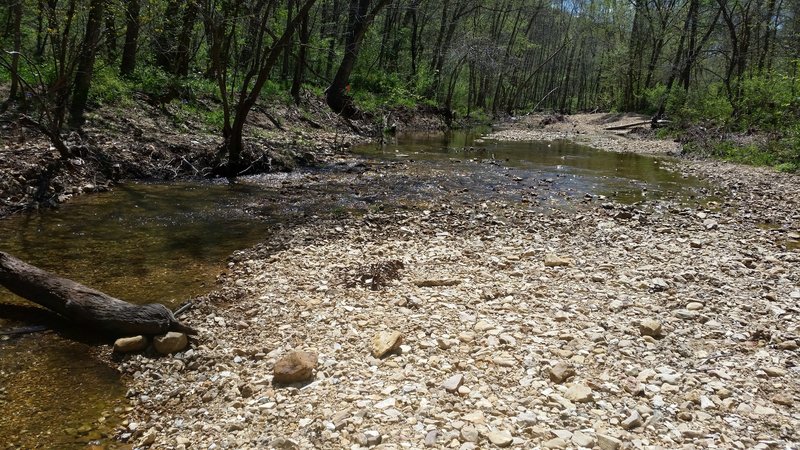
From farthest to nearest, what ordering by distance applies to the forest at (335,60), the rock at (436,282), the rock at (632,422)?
the forest at (335,60) → the rock at (436,282) → the rock at (632,422)

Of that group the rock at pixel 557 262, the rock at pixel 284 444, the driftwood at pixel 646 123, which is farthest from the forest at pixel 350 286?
the driftwood at pixel 646 123

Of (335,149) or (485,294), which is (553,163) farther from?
(485,294)

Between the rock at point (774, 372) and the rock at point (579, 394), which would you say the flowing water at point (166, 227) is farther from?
the rock at point (774, 372)

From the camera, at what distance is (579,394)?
400cm

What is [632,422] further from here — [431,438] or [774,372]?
[774,372]

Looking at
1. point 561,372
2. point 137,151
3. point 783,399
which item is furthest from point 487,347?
point 137,151

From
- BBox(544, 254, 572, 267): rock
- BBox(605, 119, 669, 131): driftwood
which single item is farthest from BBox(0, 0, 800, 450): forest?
BBox(605, 119, 669, 131): driftwood

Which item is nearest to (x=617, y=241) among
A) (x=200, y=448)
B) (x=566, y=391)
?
(x=566, y=391)

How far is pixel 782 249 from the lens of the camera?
806 centimetres

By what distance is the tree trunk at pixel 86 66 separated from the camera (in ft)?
38.2

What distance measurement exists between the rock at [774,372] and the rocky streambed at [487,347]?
2 centimetres

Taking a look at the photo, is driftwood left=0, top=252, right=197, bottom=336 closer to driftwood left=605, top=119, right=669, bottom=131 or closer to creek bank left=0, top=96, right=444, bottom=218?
creek bank left=0, top=96, right=444, bottom=218

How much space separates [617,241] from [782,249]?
246 cm

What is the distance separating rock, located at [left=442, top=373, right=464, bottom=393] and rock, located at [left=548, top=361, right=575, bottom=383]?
2.48 feet
